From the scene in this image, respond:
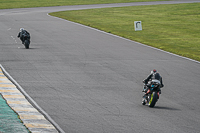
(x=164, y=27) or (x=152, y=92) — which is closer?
(x=152, y=92)

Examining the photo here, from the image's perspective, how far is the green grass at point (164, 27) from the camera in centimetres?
2950

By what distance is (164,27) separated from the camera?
41.6 meters

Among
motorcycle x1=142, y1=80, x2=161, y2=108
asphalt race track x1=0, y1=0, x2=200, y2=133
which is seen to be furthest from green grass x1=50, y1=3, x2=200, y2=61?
motorcycle x1=142, y1=80, x2=161, y2=108

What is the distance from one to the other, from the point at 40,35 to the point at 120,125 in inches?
948

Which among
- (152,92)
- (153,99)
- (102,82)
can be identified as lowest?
(102,82)

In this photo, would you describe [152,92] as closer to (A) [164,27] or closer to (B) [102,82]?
(B) [102,82]

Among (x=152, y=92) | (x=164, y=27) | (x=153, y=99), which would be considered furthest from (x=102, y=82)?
(x=164, y=27)

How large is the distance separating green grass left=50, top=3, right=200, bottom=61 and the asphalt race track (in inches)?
88.5

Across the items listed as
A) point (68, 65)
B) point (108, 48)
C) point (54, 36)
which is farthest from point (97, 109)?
point (54, 36)

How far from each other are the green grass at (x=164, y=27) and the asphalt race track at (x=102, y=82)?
2247 mm

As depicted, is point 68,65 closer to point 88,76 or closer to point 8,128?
point 88,76

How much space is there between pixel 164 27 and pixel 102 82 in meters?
25.7

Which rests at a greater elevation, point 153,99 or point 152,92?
point 152,92

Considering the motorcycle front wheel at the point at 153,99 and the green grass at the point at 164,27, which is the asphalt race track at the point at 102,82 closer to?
the motorcycle front wheel at the point at 153,99
